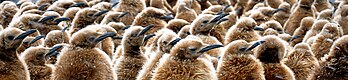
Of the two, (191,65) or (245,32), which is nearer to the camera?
(191,65)

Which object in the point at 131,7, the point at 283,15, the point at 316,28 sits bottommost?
the point at 316,28

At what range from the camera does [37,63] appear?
7320mm

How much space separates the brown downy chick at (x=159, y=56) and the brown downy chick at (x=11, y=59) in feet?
3.53

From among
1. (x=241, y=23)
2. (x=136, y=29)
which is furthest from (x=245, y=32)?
(x=136, y=29)

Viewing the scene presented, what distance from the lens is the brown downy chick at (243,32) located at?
8.76 metres

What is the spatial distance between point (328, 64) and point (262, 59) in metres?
0.64

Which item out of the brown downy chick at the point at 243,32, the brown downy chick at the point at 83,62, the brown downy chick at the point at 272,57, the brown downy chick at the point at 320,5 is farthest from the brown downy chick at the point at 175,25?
the brown downy chick at the point at 320,5

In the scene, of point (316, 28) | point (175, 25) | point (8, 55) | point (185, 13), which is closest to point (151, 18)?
point (175, 25)

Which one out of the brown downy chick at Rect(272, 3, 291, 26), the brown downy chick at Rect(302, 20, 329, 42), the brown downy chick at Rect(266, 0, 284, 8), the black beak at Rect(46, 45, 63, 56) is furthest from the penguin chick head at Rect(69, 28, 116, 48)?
the brown downy chick at Rect(266, 0, 284, 8)

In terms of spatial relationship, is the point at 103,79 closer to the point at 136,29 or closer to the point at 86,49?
the point at 86,49

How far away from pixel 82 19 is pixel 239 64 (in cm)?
330

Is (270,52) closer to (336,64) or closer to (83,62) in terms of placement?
(336,64)

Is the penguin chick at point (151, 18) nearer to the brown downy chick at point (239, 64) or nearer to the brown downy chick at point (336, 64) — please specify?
the brown downy chick at point (239, 64)

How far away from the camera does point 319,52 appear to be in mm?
8711
